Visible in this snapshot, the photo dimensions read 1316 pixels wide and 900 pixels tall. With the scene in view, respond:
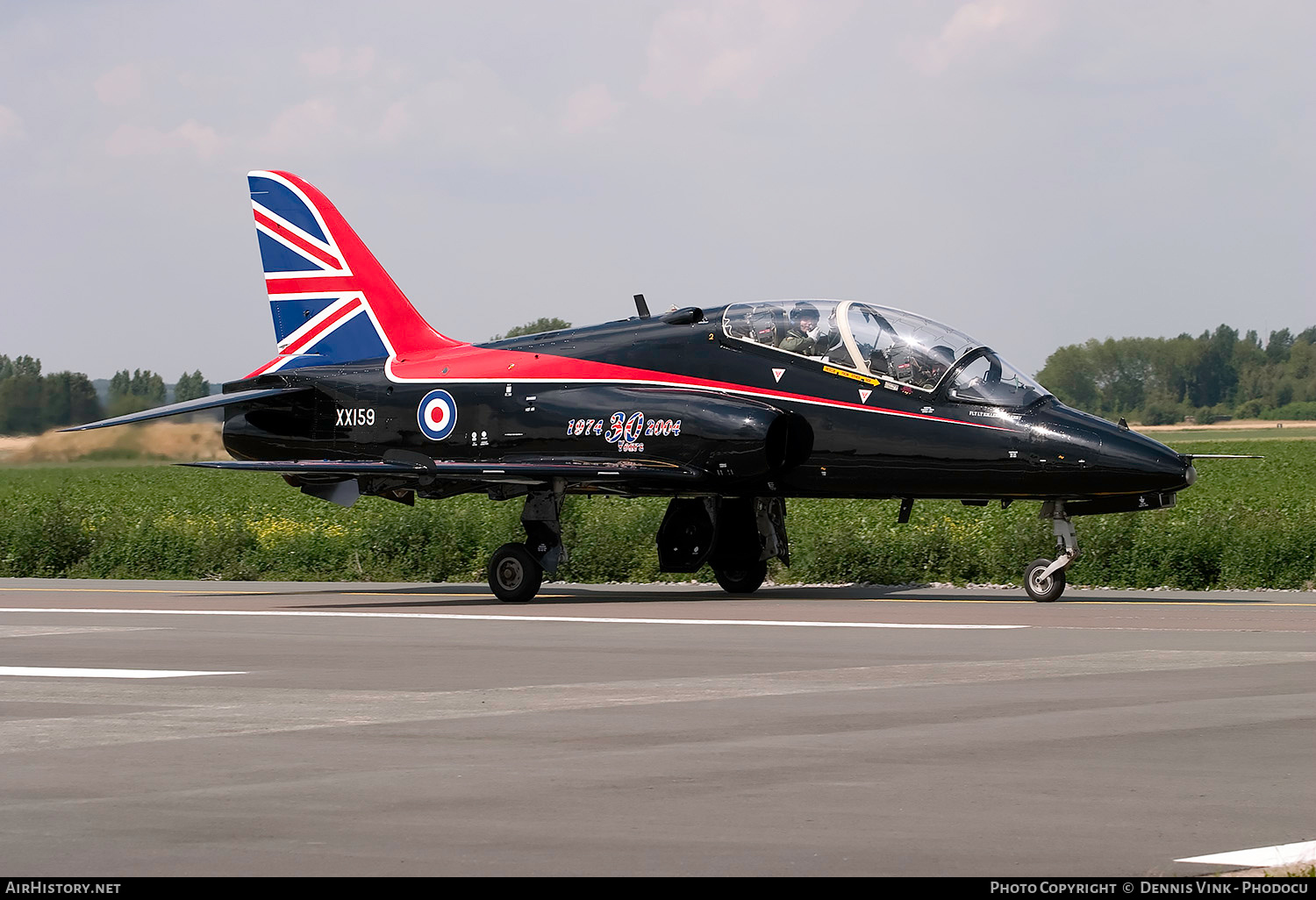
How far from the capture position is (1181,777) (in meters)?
8.35

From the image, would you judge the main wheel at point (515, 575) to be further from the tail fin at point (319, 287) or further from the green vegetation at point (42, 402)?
Result: the green vegetation at point (42, 402)

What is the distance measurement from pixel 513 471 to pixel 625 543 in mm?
5253

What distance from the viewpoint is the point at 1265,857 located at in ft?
21.6

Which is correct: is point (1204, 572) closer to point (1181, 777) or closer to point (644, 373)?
point (644, 373)

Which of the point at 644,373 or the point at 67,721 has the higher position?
the point at 644,373

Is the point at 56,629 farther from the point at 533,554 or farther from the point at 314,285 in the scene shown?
the point at 314,285

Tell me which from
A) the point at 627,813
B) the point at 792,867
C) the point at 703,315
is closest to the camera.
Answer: the point at 792,867

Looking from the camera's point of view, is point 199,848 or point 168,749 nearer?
point 199,848

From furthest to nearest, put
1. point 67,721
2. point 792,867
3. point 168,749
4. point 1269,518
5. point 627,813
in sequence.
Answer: point 1269,518, point 67,721, point 168,749, point 627,813, point 792,867

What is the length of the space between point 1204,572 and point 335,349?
12.3m

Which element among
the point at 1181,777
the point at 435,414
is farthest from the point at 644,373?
the point at 1181,777

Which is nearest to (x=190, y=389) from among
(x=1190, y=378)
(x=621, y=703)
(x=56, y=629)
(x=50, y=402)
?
(x=50, y=402)

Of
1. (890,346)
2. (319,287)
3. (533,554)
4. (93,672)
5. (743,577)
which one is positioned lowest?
(743,577)

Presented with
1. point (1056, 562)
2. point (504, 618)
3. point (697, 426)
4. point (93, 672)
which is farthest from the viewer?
point (697, 426)
